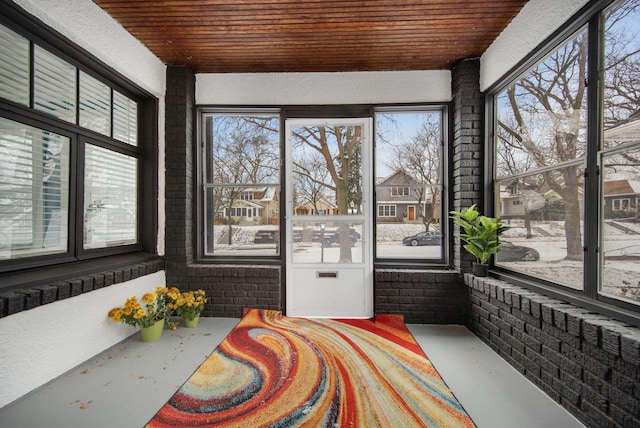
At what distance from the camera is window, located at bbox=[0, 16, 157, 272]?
205 cm

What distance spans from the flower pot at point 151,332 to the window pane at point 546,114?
3.81 metres

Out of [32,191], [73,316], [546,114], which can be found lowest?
[73,316]

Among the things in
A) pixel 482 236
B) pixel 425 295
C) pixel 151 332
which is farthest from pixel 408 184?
pixel 151 332

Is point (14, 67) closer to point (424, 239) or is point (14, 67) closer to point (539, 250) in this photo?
point (424, 239)

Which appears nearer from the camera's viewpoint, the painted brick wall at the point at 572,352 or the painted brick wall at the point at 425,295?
the painted brick wall at the point at 572,352

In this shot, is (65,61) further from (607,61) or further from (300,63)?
(607,61)

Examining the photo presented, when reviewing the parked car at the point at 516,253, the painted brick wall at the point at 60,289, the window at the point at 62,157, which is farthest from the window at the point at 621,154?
the window at the point at 62,157

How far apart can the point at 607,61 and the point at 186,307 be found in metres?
4.09

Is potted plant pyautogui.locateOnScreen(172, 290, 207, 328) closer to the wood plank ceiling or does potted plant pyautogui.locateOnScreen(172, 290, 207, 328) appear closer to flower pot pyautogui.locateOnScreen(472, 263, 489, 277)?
the wood plank ceiling

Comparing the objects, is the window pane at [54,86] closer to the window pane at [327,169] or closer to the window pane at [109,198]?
the window pane at [109,198]

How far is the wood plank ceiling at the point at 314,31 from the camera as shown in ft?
7.91

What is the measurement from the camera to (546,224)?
2.34 metres

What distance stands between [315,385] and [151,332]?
69.5 inches

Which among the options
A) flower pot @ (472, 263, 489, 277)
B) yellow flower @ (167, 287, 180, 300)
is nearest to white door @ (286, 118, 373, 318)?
flower pot @ (472, 263, 489, 277)
